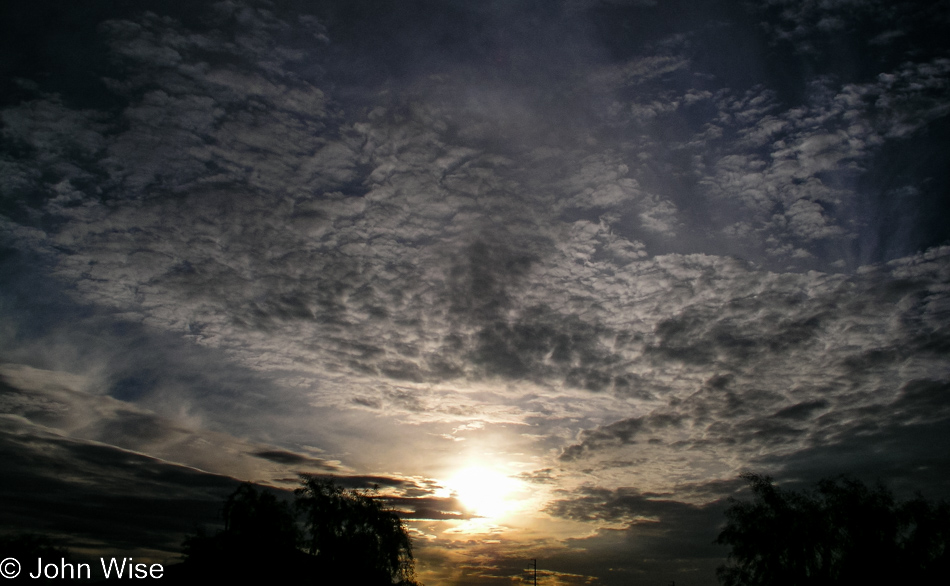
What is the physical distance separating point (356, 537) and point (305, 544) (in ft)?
14.7

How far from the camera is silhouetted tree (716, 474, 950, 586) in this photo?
97.3 feet

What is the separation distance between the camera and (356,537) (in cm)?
3756

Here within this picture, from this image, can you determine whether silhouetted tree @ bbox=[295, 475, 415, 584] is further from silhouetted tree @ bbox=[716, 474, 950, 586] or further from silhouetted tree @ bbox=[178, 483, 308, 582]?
silhouetted tree @ bbox=[716, 474, 950, 586]

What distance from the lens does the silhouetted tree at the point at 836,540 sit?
29.7m

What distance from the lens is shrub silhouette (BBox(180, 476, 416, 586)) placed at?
101ft

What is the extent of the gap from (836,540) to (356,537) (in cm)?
3700

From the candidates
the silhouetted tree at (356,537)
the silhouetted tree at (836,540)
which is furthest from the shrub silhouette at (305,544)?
the silhouetted tree at (836,540)

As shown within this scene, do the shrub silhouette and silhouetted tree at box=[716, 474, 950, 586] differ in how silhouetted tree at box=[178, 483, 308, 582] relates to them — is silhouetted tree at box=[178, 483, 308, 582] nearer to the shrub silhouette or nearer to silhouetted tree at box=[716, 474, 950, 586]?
the shrub silhouette

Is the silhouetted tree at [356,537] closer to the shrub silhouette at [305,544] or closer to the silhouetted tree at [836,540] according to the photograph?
the shrub silhouette at [305,544]

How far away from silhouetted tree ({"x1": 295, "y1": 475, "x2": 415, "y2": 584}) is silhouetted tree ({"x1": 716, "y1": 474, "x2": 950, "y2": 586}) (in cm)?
2690

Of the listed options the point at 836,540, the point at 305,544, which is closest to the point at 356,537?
the point at 305,544

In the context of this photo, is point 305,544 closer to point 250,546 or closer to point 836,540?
point 250,546

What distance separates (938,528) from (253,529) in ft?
156

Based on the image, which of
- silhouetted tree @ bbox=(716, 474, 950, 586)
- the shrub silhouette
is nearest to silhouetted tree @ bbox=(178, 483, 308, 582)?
the shrub silhouette
